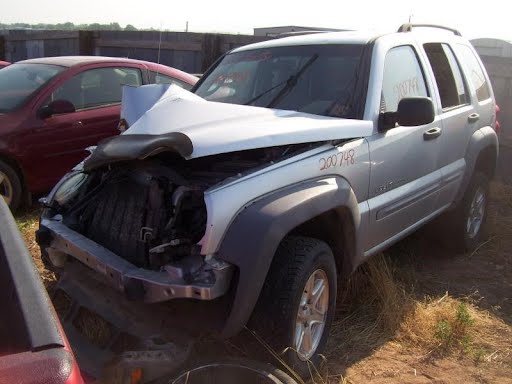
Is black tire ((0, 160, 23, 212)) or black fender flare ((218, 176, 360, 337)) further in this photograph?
black tire ((0, 160, 23, 212))

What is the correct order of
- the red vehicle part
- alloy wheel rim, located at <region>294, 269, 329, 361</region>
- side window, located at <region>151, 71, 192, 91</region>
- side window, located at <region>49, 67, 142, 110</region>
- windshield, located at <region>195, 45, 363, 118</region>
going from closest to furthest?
the red vehicle part
alloy wheel rim, located at <region>294, 269, 329, 361</region>
windshield, located at <region>195, 45, 363, 118</region>
side window, located at <region>49, 67, 142, 110</region>
side window, located at <region>151, 71, 192, 91</region>

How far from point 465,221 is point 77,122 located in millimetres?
A: 4084

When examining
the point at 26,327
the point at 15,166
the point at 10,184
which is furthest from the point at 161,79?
the point at 26,327

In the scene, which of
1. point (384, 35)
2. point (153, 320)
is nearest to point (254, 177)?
point (153, 320)

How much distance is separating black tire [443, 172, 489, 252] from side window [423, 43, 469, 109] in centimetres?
83

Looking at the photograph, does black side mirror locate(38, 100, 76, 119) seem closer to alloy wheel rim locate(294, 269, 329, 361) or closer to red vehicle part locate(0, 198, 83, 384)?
alloy wheel rim locate(294, 269, 329, 361)

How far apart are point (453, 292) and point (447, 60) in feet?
6.43

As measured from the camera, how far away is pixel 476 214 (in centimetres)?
560

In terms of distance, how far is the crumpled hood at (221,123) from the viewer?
295 centimetres

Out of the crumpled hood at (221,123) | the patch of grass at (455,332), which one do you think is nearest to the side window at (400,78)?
the crumpled hood at (221,123)

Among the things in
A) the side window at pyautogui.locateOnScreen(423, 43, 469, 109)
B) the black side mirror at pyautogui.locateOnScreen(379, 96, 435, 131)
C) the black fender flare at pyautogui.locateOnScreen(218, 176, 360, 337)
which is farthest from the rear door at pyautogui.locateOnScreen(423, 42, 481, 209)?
the black fender flare at pyautogui.locateOnScreen(218, 176, 360, 337)

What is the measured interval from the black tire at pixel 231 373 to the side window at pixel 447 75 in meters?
2.84

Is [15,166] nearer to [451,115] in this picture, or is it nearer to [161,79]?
[161,79]

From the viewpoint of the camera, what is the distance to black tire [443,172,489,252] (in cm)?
523
